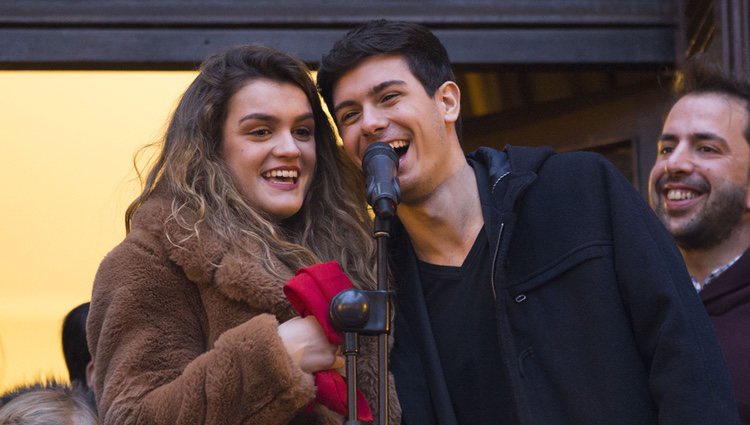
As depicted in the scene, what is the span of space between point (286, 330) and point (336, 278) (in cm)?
16

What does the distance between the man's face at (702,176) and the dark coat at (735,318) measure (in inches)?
8.8

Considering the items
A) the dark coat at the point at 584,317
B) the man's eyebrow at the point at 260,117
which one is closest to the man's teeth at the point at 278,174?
the man's eyebrow at the point at 260,117

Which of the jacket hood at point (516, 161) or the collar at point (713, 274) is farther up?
the jacket hood at point (516, 161)

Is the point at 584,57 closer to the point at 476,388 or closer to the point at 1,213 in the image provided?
the point at 476,388

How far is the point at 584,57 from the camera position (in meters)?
4.44

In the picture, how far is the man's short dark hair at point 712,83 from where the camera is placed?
3973mm

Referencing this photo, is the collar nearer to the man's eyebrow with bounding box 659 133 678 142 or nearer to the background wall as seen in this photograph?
the man's eyebrow with bounding box 659 133 678 142

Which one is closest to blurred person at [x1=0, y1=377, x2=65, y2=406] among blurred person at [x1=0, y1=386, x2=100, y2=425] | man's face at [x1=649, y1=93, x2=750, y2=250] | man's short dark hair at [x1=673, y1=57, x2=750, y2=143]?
blurred person at [x1=0, y1=386, x2=100, y2=425]

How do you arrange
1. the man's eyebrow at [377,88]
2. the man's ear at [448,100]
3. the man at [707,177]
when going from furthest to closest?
the man at [707,177] < the man's ear at [448,100] < the man's eyebrow at [377,88]

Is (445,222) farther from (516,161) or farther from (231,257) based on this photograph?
(231,257)

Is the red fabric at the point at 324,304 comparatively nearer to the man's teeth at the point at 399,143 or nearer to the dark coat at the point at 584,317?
the dark coat at the point at 584,317

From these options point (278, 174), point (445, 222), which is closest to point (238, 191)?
point (278, 174)

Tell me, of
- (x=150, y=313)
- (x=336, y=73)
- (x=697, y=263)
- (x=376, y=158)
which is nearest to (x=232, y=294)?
(x=150, y=313)

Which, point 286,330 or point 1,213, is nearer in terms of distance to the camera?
point 286,330
